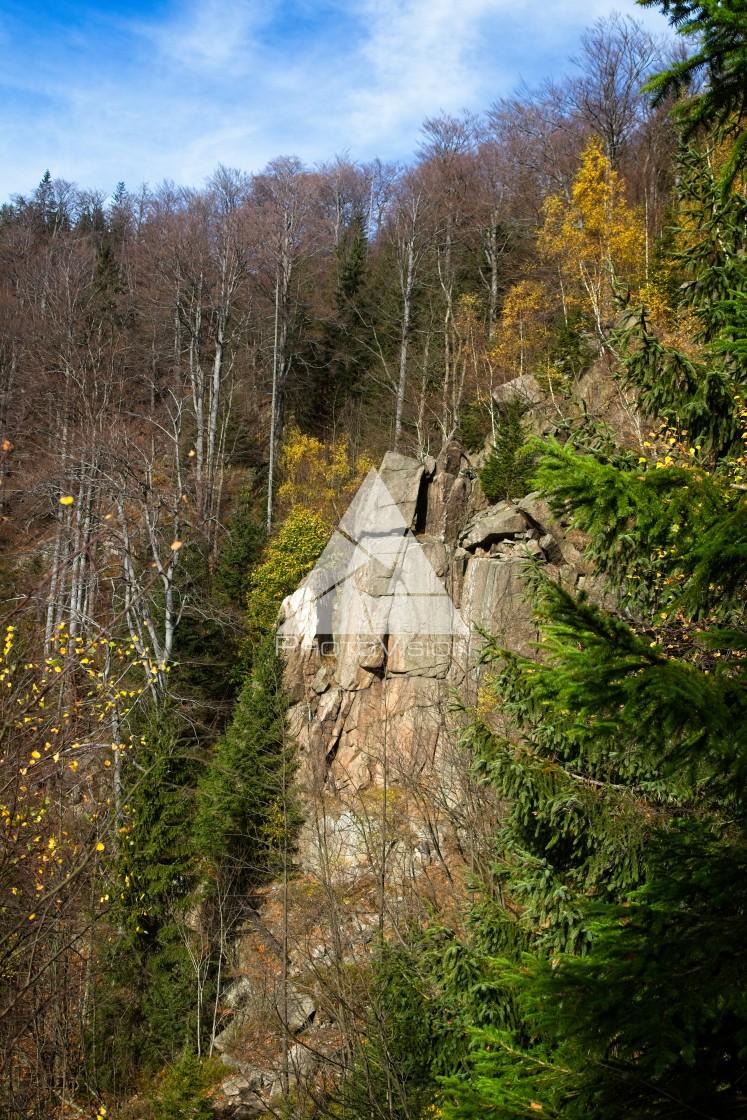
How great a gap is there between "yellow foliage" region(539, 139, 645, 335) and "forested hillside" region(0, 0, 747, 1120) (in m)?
0.17

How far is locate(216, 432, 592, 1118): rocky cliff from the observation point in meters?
13.5

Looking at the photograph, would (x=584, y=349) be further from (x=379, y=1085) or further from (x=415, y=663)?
(x=379, y=1085)

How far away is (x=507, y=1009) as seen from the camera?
5.45 meters

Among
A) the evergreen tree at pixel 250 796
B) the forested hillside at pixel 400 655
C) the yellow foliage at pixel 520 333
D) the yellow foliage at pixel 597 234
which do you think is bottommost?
the evergreen tree at pixel 250 796

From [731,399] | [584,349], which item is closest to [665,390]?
[731,399]

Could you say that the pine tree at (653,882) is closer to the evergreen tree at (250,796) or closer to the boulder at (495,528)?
the evergreen tree at (250,796)

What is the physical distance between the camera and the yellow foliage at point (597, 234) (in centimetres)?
2155

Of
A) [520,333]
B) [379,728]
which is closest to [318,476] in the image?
[520,333]

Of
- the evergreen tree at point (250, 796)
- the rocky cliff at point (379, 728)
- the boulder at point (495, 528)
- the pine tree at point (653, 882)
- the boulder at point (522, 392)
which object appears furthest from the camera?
the boulder at point (522, 392)

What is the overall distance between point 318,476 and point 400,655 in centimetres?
1038

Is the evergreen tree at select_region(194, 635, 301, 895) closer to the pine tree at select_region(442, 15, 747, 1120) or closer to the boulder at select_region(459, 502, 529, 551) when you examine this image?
the boulder at select_region(459, 502, 529, 551)

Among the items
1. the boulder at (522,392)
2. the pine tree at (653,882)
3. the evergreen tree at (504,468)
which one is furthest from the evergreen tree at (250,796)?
the pine tree at (653,882)

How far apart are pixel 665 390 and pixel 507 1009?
445cm

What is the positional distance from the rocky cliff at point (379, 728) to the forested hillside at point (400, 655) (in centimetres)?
12
